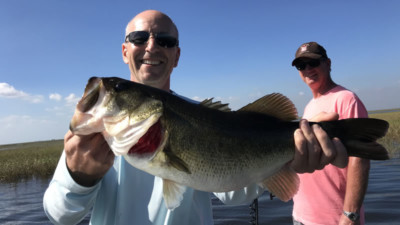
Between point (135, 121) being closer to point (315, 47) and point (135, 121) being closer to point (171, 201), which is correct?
point (171, 201)

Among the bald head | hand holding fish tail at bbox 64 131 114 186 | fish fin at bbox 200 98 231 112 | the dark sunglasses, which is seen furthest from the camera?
the dark sunglasses

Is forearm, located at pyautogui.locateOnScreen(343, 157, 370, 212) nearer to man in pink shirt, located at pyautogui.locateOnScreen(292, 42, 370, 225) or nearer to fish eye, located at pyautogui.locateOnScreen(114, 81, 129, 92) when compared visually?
man in pink shirt, located at pyautogui.locateOnScreen(292, 42, 370, 225)

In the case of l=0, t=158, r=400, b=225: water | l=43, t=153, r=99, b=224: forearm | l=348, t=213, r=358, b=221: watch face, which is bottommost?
l=0, t=158, r=400, b=225: water

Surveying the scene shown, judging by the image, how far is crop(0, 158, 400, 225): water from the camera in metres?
9.55

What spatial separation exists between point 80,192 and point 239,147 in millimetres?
1450

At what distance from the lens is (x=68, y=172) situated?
2314 millimetres

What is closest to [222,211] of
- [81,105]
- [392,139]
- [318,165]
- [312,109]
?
[312,109]

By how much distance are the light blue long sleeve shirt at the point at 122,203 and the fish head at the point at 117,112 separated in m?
0.54

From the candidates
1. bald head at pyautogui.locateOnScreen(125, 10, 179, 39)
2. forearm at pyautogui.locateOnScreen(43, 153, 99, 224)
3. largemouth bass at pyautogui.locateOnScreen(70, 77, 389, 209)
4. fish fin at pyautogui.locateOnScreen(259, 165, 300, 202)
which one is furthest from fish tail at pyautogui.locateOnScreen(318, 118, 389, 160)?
forearm at pyautogui.locateOnScreen(43, 153, 99, 224)

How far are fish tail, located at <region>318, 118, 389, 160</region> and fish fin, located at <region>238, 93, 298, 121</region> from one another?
12.7 inches

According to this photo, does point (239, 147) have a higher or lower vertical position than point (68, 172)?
higher

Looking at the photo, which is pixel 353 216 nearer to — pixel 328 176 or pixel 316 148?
pixel 328 176

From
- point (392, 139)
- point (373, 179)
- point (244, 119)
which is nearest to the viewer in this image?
point (244, 119)

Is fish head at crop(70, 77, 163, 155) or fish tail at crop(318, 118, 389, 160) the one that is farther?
fish tail at crop(318, 118, 389, 160)
